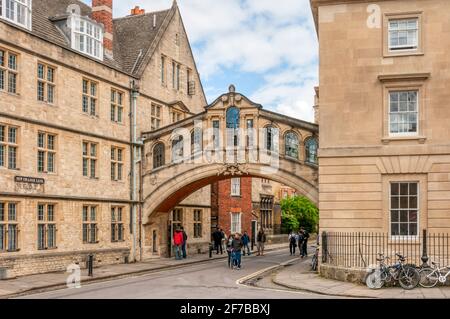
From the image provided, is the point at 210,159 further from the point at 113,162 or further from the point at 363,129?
the point at 363,129

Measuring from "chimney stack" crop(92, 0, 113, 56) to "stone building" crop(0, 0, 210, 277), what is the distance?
0.05m

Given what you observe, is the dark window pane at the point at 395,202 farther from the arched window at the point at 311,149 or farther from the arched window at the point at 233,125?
the arched window at the point at 233,125

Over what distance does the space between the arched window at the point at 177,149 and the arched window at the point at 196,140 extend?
27.8 inches

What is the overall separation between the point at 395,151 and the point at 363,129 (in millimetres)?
1425

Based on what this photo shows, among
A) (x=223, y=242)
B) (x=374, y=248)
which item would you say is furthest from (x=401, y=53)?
(x=223, y=242)

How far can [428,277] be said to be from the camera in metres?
21.3

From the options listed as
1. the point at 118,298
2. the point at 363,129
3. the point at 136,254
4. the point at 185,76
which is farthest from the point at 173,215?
the point at 118,298

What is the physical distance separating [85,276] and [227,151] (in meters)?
10.3

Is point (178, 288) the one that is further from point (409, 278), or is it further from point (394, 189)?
point (394, 189)

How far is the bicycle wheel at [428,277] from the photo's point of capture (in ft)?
70.0

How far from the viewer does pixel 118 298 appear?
63.6ft

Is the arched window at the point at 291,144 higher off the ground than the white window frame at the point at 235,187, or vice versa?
the arched window at the point at 291,144

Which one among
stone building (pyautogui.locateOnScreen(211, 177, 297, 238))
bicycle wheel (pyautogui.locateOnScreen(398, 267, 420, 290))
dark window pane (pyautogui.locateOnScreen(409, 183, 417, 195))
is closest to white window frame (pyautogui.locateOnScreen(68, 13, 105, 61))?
dark window pane (pyautogui.locateOnScreen(409, 183, 417, 195))

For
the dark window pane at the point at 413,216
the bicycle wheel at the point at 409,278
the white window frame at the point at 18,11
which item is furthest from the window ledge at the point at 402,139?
the white window frame at the point at 18,11
